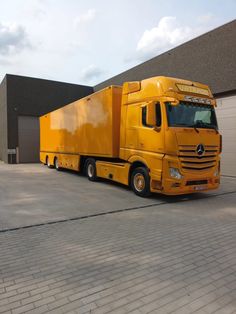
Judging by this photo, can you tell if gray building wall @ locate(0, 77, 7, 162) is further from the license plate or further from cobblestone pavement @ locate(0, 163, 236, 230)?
the license plate

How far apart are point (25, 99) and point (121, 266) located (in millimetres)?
21068

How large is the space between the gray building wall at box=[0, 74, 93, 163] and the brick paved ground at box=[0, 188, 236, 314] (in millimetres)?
17888

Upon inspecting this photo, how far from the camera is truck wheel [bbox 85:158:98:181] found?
1232 centimetres

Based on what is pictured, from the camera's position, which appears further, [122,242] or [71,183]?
[71,183]

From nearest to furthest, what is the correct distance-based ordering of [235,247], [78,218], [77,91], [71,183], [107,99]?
[235,247] < [78,218] < [107,99] < [71,183] < [77,91]

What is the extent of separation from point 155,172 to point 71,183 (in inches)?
182

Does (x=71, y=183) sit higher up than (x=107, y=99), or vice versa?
(x=107, y=99)

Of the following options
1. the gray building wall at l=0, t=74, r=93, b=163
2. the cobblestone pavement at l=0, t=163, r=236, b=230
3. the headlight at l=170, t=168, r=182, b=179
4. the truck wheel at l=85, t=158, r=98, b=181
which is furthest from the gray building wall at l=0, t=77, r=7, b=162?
the headlight at l=170, t=168, r=182, b=179

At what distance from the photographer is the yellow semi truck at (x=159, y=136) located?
8.28 meters

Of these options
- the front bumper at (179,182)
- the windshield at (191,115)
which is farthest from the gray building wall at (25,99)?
the windshield at (191,115)

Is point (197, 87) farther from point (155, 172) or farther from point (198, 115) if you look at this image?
point (155, 172)

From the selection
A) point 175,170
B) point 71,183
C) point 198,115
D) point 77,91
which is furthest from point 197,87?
point 77,91

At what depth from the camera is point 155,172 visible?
852cm

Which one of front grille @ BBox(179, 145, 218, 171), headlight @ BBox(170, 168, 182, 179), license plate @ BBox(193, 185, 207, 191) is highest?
front grille @ BBox(179, 145, 218, 171)
